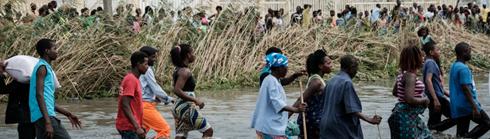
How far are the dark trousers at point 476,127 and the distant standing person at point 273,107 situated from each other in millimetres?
3084

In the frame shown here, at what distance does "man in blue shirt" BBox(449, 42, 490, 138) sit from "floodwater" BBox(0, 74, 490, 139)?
2.31 ft

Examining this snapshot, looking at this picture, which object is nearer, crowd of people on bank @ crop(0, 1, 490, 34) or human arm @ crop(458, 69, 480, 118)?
human arm @ crop(458, 69, 480, 118)

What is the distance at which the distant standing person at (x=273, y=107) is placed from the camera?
8.26 metres

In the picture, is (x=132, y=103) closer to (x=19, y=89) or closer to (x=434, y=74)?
(x=19, y=89)

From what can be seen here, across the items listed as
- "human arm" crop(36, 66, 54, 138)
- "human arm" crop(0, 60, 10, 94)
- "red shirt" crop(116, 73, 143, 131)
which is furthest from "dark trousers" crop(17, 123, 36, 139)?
"red shirt" crop(116, 73, 143, 131)

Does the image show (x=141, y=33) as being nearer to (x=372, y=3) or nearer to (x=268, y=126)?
(x=268, y=126)

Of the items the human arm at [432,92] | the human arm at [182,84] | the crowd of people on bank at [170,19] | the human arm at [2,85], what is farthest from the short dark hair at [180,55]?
the crowd of people on bank at [170,19]

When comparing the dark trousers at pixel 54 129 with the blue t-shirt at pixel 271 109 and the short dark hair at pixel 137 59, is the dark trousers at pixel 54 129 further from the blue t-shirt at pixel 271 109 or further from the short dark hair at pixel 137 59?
the blue t-shirt at pixel 271 109

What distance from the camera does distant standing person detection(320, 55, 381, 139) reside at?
798cm

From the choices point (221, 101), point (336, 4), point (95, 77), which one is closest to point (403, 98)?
point (221, 101)

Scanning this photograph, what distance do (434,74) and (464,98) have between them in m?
0.60

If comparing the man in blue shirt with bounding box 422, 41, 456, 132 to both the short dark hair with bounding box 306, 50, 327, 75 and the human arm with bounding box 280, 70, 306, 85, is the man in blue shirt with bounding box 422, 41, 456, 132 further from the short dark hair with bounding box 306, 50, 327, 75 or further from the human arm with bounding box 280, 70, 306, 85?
the short dark hair with bounding box 306, 50, 327, 75

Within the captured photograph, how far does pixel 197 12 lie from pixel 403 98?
11511 mm

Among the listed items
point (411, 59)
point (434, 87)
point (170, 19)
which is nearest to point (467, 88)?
point (434, 87)
